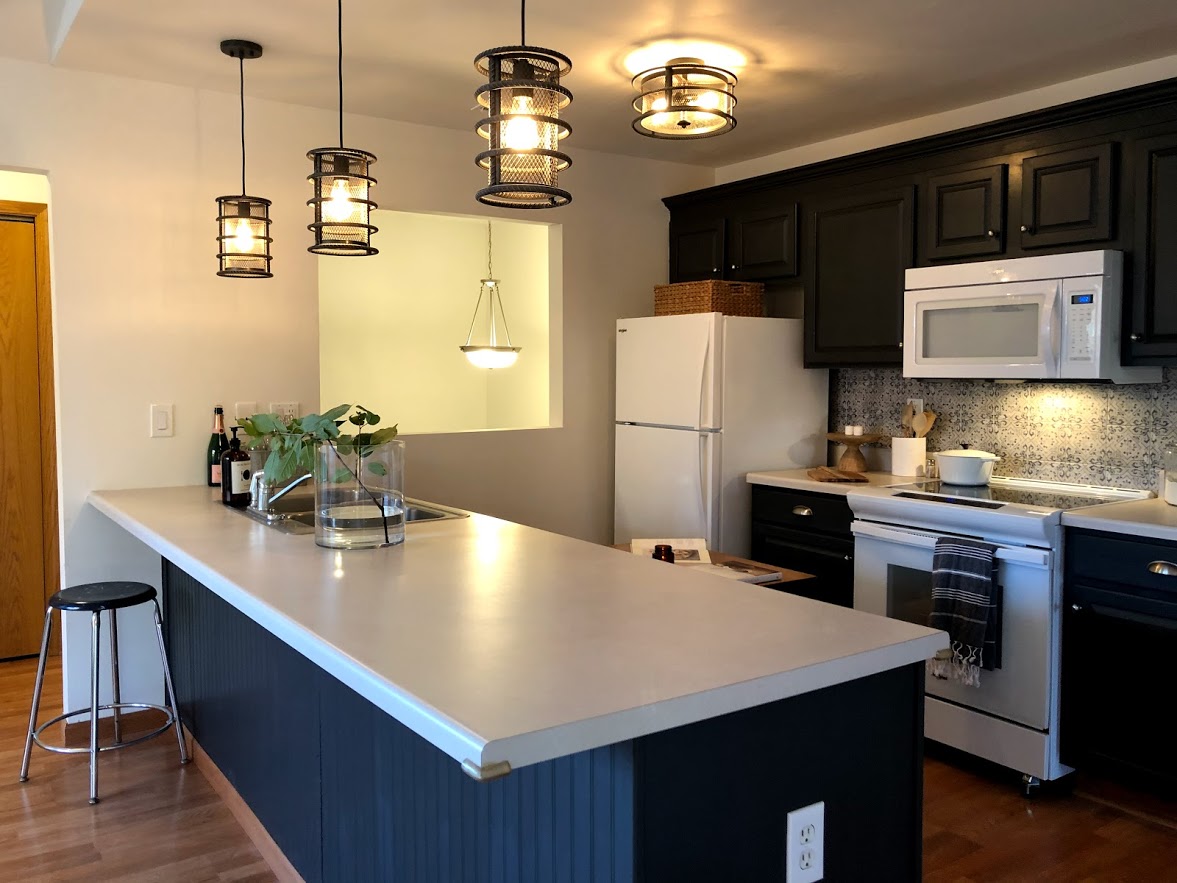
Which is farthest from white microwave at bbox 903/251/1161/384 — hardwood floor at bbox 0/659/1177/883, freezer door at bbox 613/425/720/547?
hardwood floor at bbox 0/659/1177/883

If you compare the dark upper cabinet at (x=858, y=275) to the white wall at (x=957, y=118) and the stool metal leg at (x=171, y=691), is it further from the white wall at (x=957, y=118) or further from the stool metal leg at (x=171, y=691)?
the stool metal leg at (x=171, y=691)

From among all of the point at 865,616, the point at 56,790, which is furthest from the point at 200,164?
the point at 865,616

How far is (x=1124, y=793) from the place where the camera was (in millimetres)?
3025

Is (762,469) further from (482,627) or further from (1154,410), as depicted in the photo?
(482,627)

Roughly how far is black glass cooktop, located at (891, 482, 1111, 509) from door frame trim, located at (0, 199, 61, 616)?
3.68m

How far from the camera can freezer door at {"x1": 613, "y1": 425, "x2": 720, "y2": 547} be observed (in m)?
4.04

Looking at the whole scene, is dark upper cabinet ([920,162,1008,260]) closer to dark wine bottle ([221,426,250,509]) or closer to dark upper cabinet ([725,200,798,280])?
dark upper cabinet ([725,200,798,280])

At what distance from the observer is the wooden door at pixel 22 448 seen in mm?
4273

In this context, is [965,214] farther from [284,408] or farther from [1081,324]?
[284,408]

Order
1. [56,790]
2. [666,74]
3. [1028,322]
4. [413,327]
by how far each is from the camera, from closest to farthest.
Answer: [666,74] < [56,790] < [1028,322] < [413,327]

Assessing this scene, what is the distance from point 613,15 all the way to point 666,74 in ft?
0.76

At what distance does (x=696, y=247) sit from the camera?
4.65 metres

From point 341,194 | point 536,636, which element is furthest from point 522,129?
point 536,636

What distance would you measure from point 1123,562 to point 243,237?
2867mm
